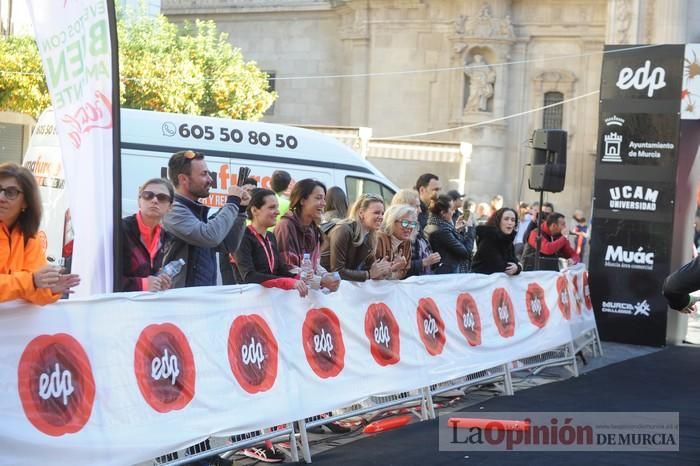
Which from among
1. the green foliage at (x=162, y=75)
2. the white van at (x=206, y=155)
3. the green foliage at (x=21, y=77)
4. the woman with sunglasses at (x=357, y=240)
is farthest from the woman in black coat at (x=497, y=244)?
the green foliage at (x=162, y=75)

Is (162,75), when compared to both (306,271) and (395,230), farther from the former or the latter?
(306,271)

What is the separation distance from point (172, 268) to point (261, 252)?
4.29 feet

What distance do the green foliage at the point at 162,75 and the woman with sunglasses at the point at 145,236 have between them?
18.9m

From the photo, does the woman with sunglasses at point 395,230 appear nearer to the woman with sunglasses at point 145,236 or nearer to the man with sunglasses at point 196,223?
the man with sunglasses at point 196,223

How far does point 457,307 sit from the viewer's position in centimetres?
1079

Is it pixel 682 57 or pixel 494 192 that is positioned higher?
pixel 682 57

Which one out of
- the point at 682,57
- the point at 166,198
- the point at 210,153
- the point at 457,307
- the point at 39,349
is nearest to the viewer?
the point at 39,349

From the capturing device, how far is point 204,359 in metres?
7.33

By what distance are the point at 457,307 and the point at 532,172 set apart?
6402 millimetres

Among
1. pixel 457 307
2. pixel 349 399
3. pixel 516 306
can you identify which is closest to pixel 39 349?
pixel 349 399

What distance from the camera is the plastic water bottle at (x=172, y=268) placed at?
715 cm

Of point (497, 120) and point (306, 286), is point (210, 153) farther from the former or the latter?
point (497, 120)

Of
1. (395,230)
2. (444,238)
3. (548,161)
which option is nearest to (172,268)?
(395,230)

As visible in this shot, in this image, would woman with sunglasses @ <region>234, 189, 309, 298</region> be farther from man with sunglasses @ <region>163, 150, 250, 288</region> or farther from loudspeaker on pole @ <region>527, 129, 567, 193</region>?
loudspeaker on pole @ <region>527, 129, 567, 193</region>
